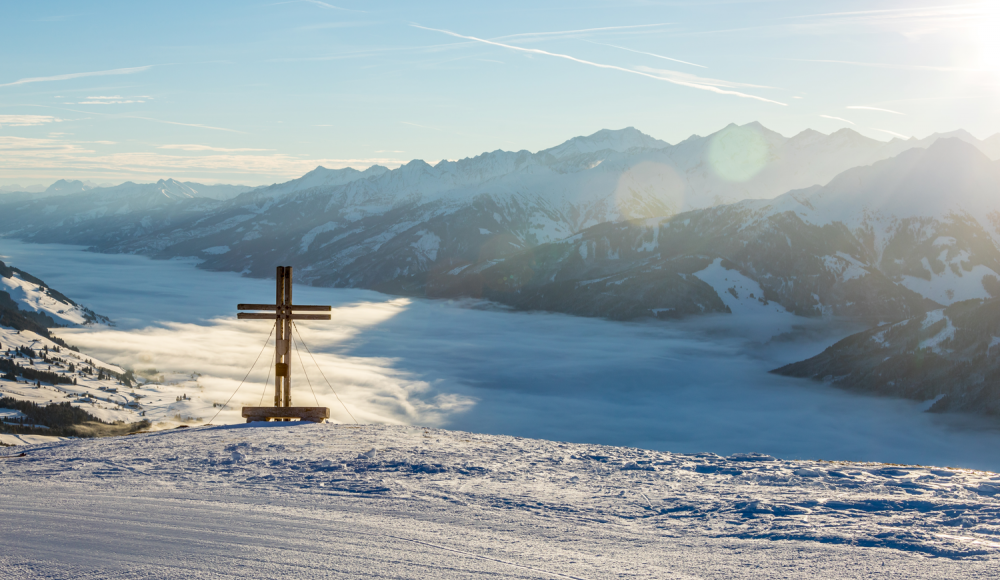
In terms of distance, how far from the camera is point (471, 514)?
13555 mm

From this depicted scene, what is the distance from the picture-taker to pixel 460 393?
169625 mm

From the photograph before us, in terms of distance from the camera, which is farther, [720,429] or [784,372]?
[784,372]

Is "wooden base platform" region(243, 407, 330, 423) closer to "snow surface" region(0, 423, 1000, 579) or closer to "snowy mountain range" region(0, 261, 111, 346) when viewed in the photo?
"snow surface" region(0, 423, 1000, 579)

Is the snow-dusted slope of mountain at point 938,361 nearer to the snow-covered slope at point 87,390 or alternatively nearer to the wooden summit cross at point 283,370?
the snow-covered slope at point 87,390

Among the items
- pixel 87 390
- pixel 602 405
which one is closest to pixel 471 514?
pixel 87 390

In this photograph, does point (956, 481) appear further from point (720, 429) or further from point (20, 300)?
point (20, 300)

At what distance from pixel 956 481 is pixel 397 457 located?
13.9 metres

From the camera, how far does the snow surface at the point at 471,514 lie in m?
10.5

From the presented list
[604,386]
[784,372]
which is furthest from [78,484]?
[784,372]

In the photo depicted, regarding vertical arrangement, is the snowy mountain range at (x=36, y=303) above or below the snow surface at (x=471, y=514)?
below

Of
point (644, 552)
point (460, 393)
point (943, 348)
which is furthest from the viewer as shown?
point (460, 393)

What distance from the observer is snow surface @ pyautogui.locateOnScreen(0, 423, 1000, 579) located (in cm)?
1054

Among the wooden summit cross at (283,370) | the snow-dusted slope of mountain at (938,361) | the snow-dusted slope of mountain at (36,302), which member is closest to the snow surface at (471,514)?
the wooden summit cross at (283,370)

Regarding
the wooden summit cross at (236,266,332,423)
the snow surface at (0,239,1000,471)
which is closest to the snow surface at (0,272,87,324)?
the snow surface at (0,239,1000,471)
